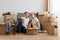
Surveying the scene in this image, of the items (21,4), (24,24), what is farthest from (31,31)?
(21,4)

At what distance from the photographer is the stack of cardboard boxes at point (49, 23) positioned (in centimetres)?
315

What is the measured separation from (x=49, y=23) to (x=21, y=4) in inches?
39.8

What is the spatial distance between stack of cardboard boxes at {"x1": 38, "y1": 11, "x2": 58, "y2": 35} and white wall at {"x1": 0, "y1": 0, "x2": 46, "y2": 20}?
42 centimetres

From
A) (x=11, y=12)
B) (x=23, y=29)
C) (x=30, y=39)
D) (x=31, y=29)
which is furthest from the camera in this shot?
(x=11, y=12)

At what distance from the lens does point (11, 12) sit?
151 inches

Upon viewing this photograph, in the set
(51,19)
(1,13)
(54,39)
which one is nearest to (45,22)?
(51,19)

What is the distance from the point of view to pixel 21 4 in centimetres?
401

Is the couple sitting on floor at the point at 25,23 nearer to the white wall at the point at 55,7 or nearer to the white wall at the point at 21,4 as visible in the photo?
the white wall at the point at 21,4

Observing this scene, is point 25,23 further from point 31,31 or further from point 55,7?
point 55,7

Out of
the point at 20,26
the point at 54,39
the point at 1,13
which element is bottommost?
the point at 54,39

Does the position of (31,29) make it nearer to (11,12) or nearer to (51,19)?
(51,19)

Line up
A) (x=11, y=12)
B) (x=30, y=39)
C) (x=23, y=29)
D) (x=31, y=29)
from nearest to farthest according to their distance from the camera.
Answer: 1. (x=30, y=39)
2. (x=31, y=29)
3. (x=23, y=29)
4. (x=11, y=12)

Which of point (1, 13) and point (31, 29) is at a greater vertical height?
point (1, 13)

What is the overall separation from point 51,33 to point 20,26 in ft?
1.98
